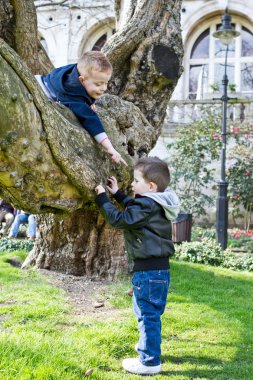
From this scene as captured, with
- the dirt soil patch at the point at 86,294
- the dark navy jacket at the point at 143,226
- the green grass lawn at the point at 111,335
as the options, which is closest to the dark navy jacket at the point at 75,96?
the dark navy jacket at the point at 143,226

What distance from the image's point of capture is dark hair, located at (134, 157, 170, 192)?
350cm

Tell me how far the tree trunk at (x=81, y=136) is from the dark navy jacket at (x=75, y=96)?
0.07 m

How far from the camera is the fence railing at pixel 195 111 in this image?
51.8ft

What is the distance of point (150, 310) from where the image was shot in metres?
3.48

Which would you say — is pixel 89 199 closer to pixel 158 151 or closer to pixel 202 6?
pixel 158 151

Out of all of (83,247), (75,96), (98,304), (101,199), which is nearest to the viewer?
(101,199)

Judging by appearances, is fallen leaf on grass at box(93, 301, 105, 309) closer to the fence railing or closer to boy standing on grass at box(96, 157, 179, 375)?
boy standing on grass at box(96, 157, 179, 375)

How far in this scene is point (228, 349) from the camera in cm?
406

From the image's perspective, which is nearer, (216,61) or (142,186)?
(142,186)

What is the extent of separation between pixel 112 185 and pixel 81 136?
0.51m

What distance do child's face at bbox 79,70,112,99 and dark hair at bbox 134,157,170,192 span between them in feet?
2.12

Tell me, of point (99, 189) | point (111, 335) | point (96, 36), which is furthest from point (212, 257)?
point (96, 36)

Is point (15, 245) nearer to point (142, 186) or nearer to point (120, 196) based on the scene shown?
point (120, 196)

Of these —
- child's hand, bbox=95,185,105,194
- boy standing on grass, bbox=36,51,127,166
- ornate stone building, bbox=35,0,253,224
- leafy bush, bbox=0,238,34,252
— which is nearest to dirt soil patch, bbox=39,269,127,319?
child's hand, bbox=95,185,105,194
